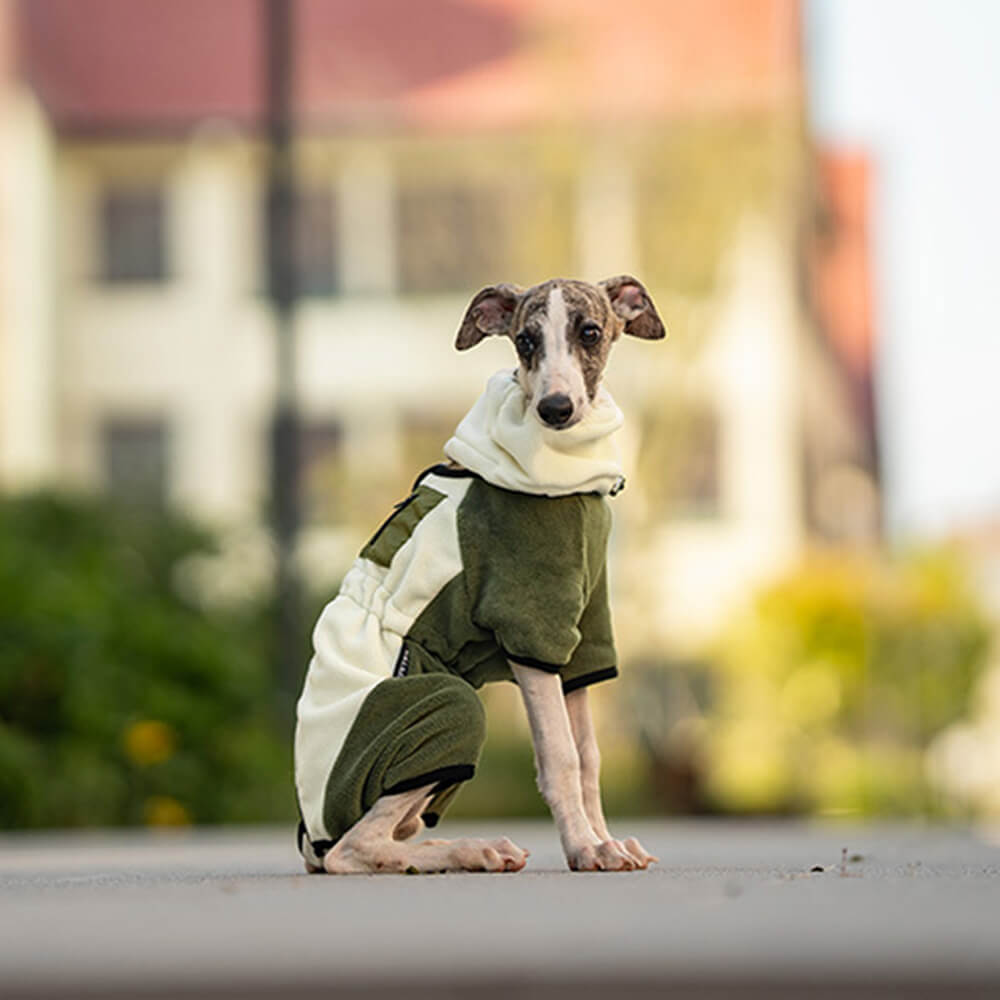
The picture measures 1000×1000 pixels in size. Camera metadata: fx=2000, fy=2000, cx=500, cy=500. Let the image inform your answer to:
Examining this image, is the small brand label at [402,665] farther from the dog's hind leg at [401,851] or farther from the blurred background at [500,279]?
the blurred background at [500,279]

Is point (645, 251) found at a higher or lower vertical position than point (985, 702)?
higher

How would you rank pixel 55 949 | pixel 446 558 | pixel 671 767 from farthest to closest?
pixel 671 767 < pixel 446 558 < pixel 55 949

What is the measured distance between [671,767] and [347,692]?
1321cm

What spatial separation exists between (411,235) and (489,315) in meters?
17.9

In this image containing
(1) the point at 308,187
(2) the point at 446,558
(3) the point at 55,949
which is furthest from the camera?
(1) the point at 308,187

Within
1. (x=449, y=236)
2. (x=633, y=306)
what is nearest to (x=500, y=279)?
(x=449, y=236)

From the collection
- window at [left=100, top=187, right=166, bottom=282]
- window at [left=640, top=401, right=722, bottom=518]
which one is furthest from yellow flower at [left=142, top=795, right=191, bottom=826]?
window at [left=100, top=187, right=166, bottom=282]

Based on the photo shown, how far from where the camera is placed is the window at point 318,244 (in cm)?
2266

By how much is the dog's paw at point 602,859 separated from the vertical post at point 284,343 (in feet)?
26.1

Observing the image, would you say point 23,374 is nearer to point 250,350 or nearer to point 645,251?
point 250,350

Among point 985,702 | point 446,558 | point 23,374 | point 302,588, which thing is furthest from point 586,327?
point 985,702

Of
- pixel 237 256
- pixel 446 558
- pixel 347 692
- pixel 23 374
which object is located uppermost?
pixel 237 256

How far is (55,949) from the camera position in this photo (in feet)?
9.02

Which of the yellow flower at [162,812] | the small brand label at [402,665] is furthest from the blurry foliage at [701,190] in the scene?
the small brand label at [402,665]
